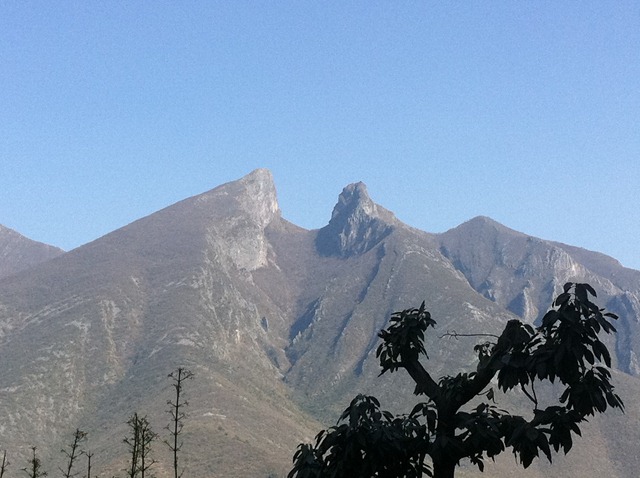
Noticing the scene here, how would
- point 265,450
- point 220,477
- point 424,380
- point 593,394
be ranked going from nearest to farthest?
point 593,394 → point 424,380 → point 220,477 → point 265,450

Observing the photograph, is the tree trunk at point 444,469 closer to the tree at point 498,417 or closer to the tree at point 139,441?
the tree at point 498,417

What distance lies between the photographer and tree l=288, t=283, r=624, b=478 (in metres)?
9.44

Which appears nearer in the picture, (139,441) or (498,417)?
(498,417)

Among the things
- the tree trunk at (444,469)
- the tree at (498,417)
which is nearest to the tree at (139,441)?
the tree at (498,417)

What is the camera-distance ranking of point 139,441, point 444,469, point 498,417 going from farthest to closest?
point 139,441, point 498,417, point 444,469

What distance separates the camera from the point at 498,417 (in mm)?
10234

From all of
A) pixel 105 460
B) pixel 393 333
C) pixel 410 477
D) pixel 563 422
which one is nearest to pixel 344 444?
pixel 410 477

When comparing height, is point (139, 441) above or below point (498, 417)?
below

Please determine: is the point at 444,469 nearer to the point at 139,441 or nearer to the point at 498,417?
the point at 498,417

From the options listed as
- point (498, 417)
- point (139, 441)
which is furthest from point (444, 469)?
Result: point (139, 441)

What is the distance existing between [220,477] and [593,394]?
561 ft

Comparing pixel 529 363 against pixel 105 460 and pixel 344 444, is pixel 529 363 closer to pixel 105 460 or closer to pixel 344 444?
pixel 344 444

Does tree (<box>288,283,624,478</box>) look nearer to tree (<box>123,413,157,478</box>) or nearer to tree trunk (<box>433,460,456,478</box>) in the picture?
tree trunk (<box>433,460,456,478</box>)

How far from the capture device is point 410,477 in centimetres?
1008
